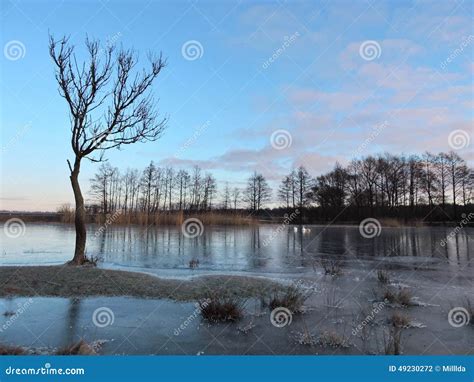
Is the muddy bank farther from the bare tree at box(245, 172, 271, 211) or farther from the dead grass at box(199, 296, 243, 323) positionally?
the bare tree at box(245, 172, 271, 211)

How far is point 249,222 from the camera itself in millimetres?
36688

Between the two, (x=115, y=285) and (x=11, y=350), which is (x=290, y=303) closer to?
(x=115, y=285)

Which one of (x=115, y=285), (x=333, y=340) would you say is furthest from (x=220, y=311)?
(x=115, y=285)

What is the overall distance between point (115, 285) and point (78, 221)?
11.4ft

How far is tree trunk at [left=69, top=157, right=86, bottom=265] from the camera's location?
1028 centimetres

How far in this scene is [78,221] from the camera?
34.2 feet

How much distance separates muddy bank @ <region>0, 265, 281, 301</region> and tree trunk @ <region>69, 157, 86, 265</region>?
1297mm

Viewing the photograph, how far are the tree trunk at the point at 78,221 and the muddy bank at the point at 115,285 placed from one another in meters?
1.30

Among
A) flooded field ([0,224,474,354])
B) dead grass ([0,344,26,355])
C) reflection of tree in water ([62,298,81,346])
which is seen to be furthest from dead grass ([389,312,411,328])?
dead grass ([0,344,26,355])

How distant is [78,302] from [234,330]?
2986mm

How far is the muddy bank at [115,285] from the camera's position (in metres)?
7.18

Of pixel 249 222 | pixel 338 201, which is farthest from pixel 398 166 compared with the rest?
pixel 249 222

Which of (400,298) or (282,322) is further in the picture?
(400,298)

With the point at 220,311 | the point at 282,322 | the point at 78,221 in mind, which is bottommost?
the point at 282,322
